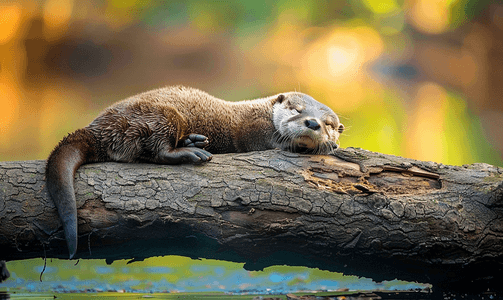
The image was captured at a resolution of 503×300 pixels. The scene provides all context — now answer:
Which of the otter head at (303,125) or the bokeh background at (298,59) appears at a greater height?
the bokeh background at (298,59)

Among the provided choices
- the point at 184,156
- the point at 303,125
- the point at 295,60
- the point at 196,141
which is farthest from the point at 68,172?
the point at 295,60

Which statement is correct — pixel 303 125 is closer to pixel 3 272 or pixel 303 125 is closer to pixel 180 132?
pixel 180 132

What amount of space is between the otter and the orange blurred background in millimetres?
1240

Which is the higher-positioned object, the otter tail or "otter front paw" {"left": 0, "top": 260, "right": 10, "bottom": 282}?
the otter tail

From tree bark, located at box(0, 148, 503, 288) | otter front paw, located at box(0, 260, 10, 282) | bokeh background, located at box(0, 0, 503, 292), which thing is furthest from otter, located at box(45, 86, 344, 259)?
bokeh background, located at box(0, 0, 503, 292)

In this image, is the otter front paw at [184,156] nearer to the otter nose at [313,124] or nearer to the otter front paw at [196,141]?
the otter front paw at [196,141]

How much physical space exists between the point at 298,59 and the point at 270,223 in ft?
7.62

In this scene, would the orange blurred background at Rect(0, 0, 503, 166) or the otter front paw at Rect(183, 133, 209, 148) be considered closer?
the otter front paw at Rect(183, 133, 209, 148)

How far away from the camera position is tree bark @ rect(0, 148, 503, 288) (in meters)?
1.70

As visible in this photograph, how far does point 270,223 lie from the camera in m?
1.70

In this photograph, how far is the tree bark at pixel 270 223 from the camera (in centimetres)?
170

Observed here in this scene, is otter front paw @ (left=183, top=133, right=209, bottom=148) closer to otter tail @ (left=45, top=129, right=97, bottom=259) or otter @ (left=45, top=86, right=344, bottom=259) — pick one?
otter @ (left=45, top=86, right=344, bottom=259)

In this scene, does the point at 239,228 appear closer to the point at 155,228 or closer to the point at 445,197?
the point at 155,228

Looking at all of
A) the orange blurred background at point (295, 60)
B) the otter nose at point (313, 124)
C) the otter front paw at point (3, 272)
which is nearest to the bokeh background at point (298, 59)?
the orange blurred background at point (295, 60)
